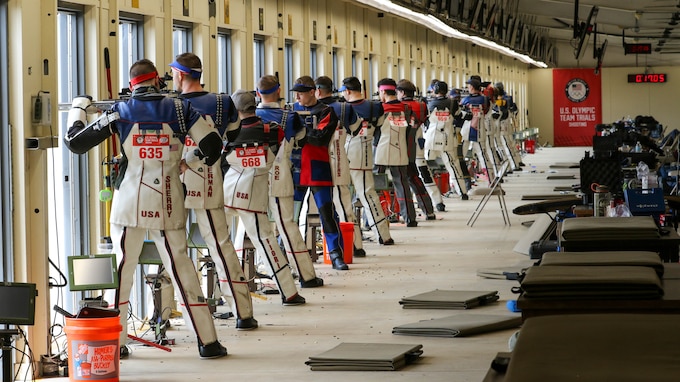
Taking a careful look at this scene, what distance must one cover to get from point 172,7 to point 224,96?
326cm

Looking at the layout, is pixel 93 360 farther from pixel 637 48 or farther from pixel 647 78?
pixel 647 78

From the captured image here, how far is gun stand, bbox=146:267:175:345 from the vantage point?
8.00 m

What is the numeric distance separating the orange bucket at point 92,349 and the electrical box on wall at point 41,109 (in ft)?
4.40

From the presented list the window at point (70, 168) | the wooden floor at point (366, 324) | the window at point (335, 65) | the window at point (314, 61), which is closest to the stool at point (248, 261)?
the wooden floor at point (366, 324)

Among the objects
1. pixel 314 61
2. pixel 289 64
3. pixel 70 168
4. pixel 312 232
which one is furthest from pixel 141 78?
pixel 314 61

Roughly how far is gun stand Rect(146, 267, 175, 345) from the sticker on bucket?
134cm

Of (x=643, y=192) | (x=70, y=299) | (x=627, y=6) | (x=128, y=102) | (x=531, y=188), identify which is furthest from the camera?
(x=627, y=6)

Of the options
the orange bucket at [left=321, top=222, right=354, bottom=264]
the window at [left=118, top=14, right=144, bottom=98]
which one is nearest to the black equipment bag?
the orange bucket at [left=321, top=222, right=354, bottom=264]

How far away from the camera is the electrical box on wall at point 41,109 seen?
732 cm

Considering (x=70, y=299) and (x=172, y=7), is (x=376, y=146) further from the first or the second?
(x=70, y=299)

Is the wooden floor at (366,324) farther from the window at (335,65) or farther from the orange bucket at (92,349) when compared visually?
the window at (335,65)

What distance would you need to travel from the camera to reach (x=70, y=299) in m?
9.19

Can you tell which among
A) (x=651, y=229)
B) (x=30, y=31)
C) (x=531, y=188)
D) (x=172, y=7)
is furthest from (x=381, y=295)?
(x=531, y=188)

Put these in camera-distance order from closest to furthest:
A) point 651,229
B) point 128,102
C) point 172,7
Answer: point 651,229 < point 128,102 < point 172,7
